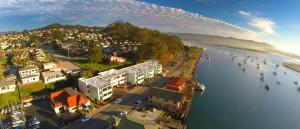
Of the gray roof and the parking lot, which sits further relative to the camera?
the gray roof

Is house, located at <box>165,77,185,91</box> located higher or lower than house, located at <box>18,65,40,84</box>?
lower

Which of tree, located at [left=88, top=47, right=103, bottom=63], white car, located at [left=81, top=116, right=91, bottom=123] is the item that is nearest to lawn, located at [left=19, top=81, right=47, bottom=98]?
white car, located at [left=81, top=116, right=91, bottom=123]

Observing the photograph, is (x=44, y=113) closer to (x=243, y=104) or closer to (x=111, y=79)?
(x=111, y=79)

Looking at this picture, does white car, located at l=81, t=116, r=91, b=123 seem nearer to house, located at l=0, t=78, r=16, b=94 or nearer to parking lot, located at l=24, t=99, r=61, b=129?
parking lot, located at l=24, t=99, r=61, b=129

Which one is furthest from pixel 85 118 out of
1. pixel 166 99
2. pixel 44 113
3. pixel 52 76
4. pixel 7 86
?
pixel 7 86

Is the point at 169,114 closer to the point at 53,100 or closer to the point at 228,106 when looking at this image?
the point at 228,106

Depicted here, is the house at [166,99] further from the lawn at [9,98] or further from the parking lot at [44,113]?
the lawn at [9,98]
